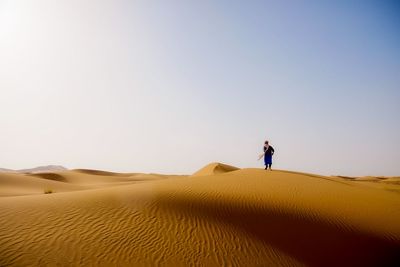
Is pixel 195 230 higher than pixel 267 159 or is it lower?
lower

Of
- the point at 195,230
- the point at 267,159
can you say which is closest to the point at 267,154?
the point at 267,159

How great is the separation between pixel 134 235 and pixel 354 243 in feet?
20.2

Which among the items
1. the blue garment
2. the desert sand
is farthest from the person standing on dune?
the desert sand

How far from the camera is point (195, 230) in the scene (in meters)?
8.05

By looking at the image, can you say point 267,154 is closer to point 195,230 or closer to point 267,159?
point 267,159

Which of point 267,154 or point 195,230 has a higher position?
point 267,154

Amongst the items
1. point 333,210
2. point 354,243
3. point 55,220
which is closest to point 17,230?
point 55,220

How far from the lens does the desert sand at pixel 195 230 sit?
21.4 ft

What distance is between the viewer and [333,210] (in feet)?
36.3

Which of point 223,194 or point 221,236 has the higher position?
point 223,194

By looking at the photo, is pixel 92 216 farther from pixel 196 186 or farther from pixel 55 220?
pixel 196 186

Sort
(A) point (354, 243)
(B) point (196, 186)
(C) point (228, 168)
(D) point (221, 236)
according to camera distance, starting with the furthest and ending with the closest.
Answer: (C) point (228, 168)
(B) point (196, 186)
(A) point (354, 243)
(D) point (221, 236)

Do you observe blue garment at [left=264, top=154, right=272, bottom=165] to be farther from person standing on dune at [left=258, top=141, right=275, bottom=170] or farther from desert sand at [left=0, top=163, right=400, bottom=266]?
desert sand at [left=0, top=163, right=400, bottom=266]

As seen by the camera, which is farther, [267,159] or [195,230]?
[267,159]
